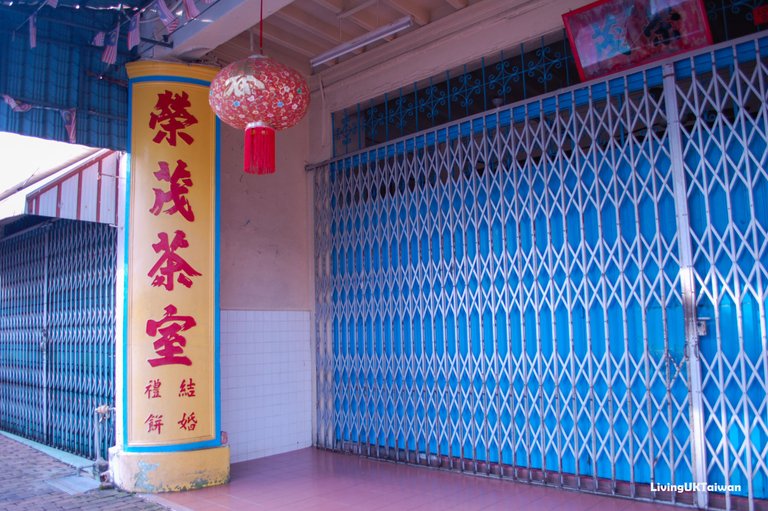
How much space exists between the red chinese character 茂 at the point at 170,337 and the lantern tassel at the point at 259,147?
5.16 feet

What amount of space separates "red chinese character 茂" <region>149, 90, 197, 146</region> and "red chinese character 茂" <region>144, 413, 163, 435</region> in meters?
2.08

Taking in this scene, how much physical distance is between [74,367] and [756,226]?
5609mm

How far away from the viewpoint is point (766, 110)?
Result: 347 centimetres

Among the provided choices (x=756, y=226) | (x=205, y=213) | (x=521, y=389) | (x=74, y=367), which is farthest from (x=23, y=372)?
(x=756, y=226)

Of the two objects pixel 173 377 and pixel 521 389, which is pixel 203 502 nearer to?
pixel 173 377

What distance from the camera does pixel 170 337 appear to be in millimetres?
4406

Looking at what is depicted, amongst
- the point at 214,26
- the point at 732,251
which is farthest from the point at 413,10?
the point at 732,251

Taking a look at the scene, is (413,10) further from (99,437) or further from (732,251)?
(99,437)

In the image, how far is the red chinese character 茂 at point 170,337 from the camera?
436 centimetres

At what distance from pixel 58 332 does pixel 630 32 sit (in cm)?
573

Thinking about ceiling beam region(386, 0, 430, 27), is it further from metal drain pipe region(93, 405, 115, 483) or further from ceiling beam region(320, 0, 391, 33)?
metal drain pipe region(93, 405, 115, 483)

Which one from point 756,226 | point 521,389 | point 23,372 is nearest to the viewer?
point 756,226

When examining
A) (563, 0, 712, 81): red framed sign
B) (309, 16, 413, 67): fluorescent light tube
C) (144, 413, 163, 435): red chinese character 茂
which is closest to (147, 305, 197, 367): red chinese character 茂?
(144, 413, 163, 435): red chinese character 茂

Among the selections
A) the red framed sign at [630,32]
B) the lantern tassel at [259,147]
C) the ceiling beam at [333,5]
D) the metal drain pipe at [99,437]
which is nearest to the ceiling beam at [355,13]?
the ceiling beam at [333,5]
